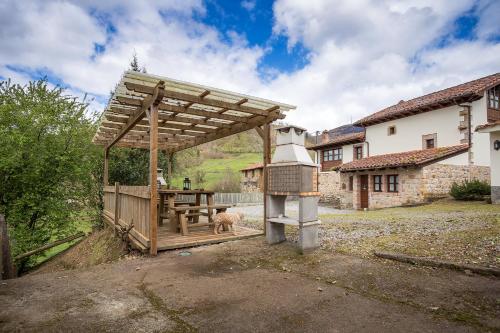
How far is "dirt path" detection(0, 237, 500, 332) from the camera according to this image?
256 cm

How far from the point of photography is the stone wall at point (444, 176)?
1472cm

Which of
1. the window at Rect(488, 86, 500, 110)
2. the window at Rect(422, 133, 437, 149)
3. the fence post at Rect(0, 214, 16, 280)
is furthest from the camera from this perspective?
the window at Rect(422, 133, 437, 149)

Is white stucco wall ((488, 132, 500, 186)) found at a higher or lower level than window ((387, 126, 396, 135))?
lower

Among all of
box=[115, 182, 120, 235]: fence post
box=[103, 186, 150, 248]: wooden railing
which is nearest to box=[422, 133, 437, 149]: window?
box=[103, 186, 150, 248]: wooden railing

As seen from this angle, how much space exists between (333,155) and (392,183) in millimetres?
8518

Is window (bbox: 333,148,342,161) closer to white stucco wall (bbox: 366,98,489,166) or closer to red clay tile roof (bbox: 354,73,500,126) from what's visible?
white stucco wall (bbox: 366,98,489,166)

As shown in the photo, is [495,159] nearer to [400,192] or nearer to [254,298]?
[400,192]

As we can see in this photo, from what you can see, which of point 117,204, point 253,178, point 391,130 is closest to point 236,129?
point 117,204

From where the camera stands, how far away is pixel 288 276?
3.98m

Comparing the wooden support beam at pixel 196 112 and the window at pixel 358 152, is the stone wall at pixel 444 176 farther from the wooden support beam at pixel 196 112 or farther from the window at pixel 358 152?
the wooden support beam at pixel 196 112

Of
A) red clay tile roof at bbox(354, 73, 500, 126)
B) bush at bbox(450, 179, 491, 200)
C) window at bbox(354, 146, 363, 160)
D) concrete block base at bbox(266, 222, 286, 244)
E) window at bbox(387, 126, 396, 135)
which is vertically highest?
red clay tile roof at bbox(354, 73, 500, 126)

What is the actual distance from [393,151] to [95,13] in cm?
1863

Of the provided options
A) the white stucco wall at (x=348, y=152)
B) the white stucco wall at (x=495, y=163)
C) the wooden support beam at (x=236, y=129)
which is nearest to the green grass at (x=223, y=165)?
the white stucco wall at (x=348, y=152)

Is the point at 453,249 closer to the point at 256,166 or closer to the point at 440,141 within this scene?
the point at 440,141
